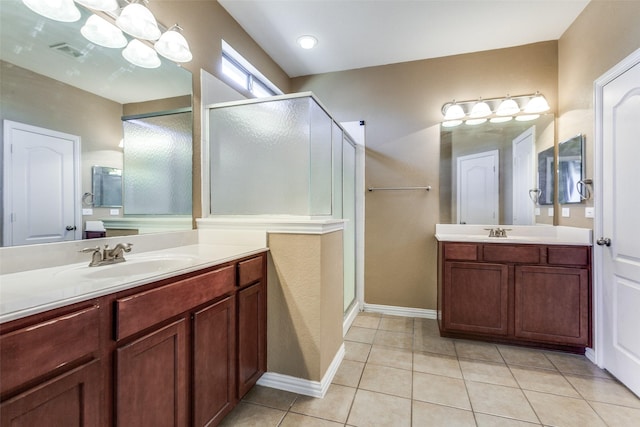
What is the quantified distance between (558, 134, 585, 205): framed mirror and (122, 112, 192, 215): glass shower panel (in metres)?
2.92

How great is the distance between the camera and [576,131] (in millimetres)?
2295

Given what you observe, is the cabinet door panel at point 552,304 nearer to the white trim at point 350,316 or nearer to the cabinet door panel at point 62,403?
the white trim at point 350,316

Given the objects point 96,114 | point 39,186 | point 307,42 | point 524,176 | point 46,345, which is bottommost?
point 46,345

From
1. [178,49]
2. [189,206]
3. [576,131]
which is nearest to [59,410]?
[189,206]

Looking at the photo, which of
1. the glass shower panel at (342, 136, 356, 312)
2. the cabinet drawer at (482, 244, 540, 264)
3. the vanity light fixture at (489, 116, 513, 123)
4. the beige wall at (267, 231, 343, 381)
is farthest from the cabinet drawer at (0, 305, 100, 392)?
the vanity light fixture at (489, 116, 513, 123)

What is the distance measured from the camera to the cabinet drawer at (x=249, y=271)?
4.91ft

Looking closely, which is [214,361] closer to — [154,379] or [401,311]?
[154,379]

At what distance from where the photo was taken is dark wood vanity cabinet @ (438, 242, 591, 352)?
6.95 feet

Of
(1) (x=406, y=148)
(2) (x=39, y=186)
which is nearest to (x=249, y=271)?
(2) (x=39, y=186)

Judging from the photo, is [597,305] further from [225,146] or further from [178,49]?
[178,49]

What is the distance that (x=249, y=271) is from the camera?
5.15 feet

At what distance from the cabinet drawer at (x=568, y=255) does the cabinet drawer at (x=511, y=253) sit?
92mm

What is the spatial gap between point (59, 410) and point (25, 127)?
1034mm

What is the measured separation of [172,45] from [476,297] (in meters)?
2.79
